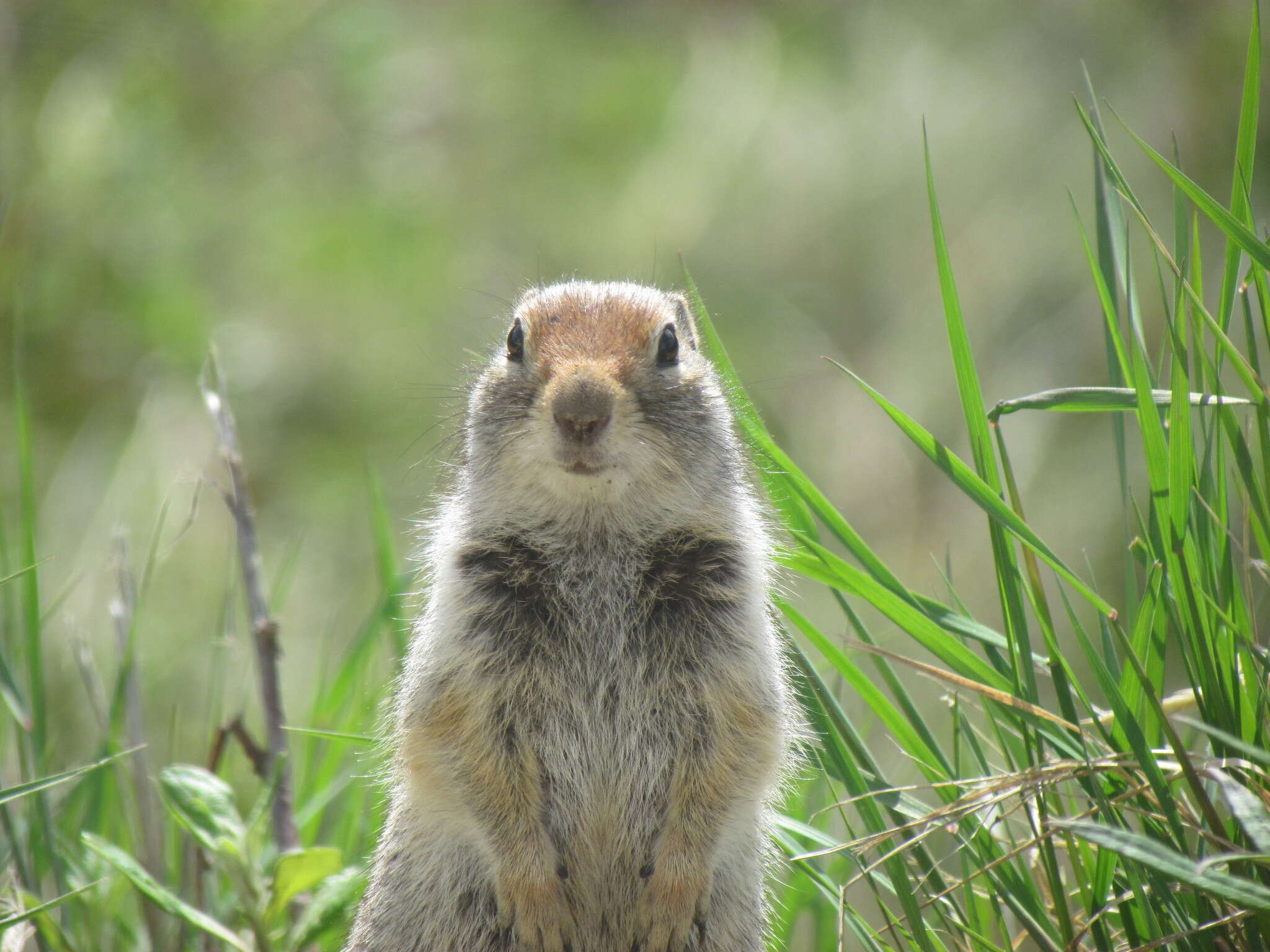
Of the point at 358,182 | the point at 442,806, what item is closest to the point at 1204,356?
the point at 442,806

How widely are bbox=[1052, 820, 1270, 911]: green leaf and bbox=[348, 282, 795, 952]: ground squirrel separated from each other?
103 cm

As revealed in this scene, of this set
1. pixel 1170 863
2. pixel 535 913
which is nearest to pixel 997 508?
pixel 1170 863

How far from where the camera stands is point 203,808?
8.32 ft

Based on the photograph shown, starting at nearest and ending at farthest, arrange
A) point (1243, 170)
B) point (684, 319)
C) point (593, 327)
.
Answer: point (1243, 170) → point (593, 327) → point (684, 319)

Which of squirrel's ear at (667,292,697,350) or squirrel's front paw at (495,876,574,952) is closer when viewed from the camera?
squirrel's front paw at (495,876,574,952)

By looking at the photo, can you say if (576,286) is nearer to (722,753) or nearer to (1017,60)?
(722,753)

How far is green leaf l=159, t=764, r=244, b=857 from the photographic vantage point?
2496 millimetres

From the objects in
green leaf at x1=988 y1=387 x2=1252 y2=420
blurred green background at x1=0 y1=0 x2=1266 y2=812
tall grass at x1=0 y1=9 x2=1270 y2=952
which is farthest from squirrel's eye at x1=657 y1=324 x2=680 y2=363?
blurred green background at x1=0 y1=0 x2=1266 y2=812

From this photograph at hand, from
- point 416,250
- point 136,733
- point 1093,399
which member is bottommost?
point 136,733

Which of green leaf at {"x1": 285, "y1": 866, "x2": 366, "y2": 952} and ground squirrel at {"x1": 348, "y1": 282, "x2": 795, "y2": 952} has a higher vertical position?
ground squirrel at {"x1": 348, "y1": 282, "x2": 795, "y2": 952}

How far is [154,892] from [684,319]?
1.92 meters

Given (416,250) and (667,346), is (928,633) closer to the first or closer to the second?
(667,346)

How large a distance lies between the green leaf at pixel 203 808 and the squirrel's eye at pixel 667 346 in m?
1.37

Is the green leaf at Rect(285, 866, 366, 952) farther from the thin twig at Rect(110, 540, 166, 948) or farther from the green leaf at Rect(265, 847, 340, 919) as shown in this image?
the thin twig at Rect(110, 540, 166, 948)
